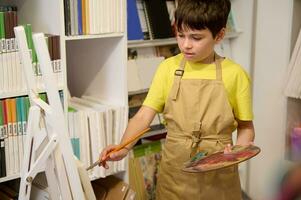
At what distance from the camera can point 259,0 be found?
2.33 m

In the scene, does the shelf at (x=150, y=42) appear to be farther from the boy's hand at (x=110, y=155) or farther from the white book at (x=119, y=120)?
the boy's hand at (x=110, y=155)

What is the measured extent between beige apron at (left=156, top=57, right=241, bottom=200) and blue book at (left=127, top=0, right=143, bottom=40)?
1.96 ft

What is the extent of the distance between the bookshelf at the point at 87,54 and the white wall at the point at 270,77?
0.97 meters

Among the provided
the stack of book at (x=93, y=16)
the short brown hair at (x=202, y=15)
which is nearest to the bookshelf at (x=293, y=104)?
the short brown hair at (x=202, y=15)

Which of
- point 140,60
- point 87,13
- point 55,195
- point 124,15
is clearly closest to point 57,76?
point 87,13

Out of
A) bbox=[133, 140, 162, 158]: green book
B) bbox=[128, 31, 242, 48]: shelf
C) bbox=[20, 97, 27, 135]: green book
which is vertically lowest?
bbox=[133, 140, 162, 158]: green book

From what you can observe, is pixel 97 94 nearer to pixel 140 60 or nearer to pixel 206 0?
pixel 140 60

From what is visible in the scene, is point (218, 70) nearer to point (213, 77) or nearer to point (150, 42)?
point (213, 77)

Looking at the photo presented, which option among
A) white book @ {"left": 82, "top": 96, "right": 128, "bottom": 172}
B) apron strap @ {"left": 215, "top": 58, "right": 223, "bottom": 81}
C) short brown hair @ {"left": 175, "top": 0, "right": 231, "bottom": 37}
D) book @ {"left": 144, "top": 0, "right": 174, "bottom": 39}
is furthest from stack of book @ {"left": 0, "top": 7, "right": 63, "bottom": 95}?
book @ {"left": 144, "top": 0, "right": 174, "bottom": 39}

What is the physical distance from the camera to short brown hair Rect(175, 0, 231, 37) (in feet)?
4.50

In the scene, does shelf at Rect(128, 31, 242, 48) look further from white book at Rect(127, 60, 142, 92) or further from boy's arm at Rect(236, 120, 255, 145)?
boy's arm at Rect(236, 120, 255, 145)

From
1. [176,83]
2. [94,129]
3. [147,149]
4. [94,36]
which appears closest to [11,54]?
[94,36]

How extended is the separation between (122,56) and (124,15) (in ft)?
0.56

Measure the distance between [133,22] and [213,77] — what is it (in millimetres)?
709
